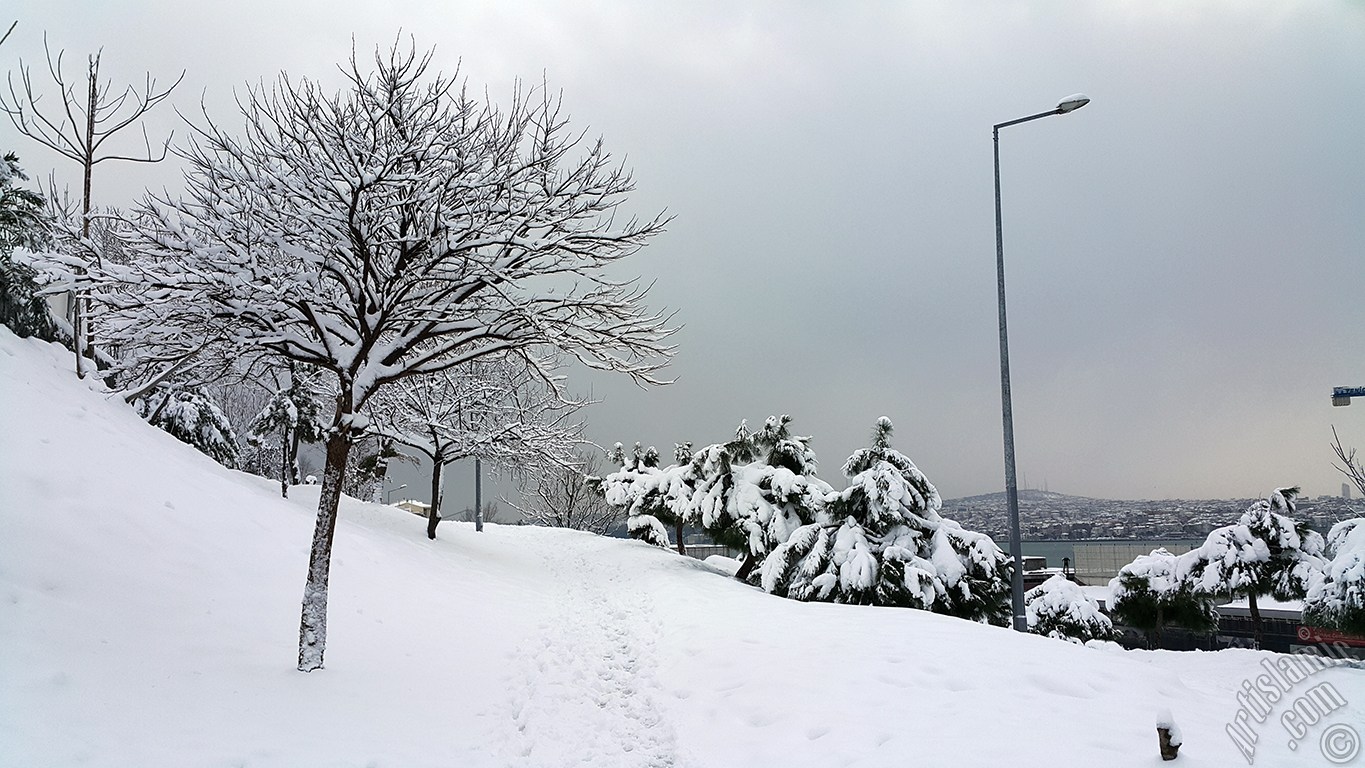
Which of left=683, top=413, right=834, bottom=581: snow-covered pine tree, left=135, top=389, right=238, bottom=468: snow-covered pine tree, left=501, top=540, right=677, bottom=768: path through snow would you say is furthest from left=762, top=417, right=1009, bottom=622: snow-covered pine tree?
left=135, top=389, right=238, bottom=468: snow-covered pine tree

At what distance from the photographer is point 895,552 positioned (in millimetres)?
13438

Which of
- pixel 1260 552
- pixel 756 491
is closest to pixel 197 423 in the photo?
pixel 756 491

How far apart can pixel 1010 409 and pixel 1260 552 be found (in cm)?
818

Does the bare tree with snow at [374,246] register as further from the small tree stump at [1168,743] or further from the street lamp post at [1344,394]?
the street lamp post at [1344,394]

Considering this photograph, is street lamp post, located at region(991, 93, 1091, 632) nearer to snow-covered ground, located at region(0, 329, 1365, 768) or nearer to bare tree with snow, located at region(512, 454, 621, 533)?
snow-covered ground, located at region(0, 329, 1365, 768)

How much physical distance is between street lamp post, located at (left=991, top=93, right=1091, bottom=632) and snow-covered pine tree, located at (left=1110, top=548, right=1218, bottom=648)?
23.9 ft

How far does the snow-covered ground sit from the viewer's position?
16.0 ft

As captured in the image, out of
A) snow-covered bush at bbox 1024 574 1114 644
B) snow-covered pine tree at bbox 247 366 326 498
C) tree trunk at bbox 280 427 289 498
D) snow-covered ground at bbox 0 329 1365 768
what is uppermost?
snow-covered pine tree at bbox 247 366 326 498

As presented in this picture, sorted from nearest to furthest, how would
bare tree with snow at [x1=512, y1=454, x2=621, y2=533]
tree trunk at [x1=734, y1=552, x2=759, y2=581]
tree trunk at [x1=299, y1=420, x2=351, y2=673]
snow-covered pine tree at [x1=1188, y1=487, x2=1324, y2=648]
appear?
tree trunk at [x1=299, y1=420, x2=351, y2=673]
snow-covered pine tree at [x1=1188, y1=487, x2=1324, y2=648]
tree trunk at [x1=734, y1=552, x2=759, y2=581]
bare tree with snow at [x1=512, y1=454, x2=621, y2=533]

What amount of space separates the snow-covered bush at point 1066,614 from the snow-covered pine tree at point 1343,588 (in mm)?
5367

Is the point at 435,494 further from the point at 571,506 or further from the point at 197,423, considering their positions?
the point at 571,506

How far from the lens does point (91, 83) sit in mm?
13367

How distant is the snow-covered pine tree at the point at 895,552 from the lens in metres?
13.3

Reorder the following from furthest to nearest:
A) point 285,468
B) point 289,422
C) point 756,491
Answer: point 756,491 < point 289,422 < point 285,468
